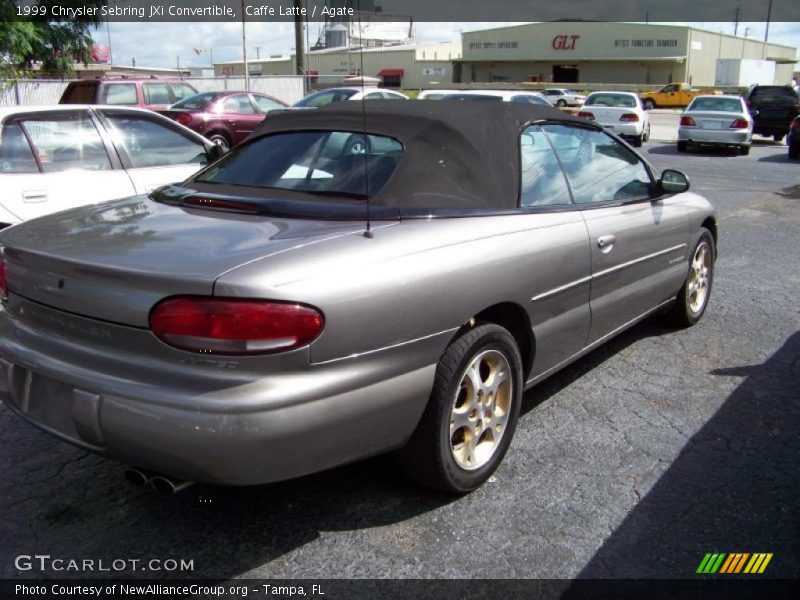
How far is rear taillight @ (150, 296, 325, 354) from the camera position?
7.69 feet

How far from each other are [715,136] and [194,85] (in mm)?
19226

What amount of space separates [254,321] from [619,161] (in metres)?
2.84

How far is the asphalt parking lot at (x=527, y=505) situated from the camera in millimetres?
2703

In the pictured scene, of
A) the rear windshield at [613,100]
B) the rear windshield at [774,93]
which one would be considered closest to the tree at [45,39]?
the rear windshield at [613,100]

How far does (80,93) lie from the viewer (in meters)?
16.0

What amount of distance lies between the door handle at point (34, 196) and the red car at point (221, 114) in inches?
323

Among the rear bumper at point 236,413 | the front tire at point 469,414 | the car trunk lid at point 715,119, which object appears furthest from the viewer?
the car trunk lid at point 715,119

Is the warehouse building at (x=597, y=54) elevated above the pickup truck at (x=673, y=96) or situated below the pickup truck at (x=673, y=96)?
above

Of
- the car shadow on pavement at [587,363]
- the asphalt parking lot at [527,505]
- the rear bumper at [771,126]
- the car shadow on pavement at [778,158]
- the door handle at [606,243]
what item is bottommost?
the car shadow on pavement at [778,158]

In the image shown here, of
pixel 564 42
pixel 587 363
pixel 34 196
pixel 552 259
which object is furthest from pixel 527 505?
pixel 564 42

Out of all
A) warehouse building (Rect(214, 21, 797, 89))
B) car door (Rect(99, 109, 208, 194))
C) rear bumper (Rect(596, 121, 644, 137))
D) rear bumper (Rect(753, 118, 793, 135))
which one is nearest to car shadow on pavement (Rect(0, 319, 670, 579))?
car door (Rect(99, 109, 208, 194))

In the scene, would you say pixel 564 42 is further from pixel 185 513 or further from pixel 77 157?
pixel 185 513

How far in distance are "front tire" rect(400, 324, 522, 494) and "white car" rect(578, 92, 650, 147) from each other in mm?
17565

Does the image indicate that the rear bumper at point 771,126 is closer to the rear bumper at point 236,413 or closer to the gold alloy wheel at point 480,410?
the gold alloy wheel at point 480,410
